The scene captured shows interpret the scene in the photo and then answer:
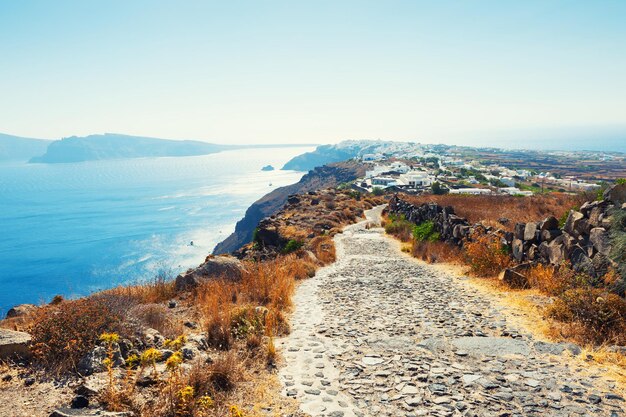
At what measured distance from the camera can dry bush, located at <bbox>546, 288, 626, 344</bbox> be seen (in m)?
6.41

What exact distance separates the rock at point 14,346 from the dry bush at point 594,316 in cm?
905

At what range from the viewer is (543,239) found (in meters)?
10.9

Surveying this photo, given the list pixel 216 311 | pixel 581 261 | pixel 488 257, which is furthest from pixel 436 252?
pixel 216 311

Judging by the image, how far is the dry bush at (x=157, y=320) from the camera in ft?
23.1

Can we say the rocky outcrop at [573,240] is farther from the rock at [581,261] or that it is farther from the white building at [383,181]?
the white building at [383,181]

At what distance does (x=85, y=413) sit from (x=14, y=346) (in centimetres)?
226

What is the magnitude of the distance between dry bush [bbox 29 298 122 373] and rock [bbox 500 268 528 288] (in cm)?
1013

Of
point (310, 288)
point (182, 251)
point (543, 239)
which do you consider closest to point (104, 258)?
point (182, 251)

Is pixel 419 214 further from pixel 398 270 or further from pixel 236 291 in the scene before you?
pixel 236 291

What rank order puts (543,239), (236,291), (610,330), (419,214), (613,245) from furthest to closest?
(419,214), (543,239), (236,291), (613,245), (610,330)

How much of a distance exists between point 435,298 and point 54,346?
29.0ft

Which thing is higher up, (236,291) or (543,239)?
(543,239)

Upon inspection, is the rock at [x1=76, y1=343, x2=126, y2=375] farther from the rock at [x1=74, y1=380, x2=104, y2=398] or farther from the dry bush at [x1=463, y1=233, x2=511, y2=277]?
the dry bush at [x1=463, y1=233, x2=511, y2=277]

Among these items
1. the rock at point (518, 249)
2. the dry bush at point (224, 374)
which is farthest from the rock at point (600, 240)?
the dry bush at point (224, 374)
